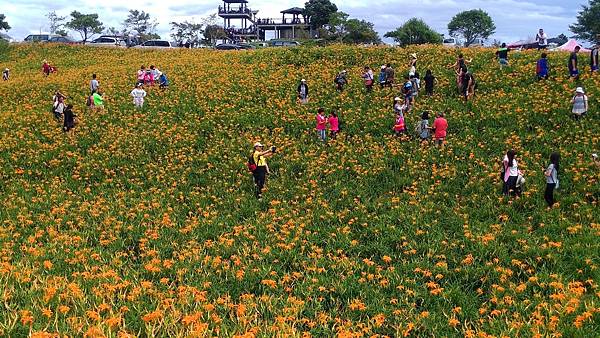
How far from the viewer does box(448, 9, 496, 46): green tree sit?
90.6m

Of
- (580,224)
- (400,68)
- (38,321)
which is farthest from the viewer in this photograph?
(400,68)

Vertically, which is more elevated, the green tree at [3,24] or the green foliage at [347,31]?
the green tree at [3,24]

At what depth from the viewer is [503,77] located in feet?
64.9

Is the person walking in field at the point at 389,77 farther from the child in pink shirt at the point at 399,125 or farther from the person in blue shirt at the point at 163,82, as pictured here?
the person in blue shirt at the point at 163,82

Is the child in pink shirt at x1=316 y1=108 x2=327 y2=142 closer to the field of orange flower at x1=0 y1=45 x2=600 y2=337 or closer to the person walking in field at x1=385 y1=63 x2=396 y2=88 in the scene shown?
the field of orange flower at x1=0 y1=45 x2=600 y2=337

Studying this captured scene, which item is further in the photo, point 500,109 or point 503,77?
point 503,77

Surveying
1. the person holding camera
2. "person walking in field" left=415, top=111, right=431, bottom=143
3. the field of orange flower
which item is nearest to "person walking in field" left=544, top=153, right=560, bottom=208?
the field of orange flower

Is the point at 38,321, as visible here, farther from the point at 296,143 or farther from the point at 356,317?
the point at 296,143

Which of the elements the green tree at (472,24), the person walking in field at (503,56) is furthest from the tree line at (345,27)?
the person walking in field at (503,56)

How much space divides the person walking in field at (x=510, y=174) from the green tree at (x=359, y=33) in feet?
164

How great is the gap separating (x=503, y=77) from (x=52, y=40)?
154 feet

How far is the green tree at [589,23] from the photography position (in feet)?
234

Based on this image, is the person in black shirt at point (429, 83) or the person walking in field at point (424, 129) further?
the person in black shirt at point (429, 83)

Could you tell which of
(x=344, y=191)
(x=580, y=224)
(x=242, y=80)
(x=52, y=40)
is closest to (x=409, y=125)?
(x=344, y=191)
